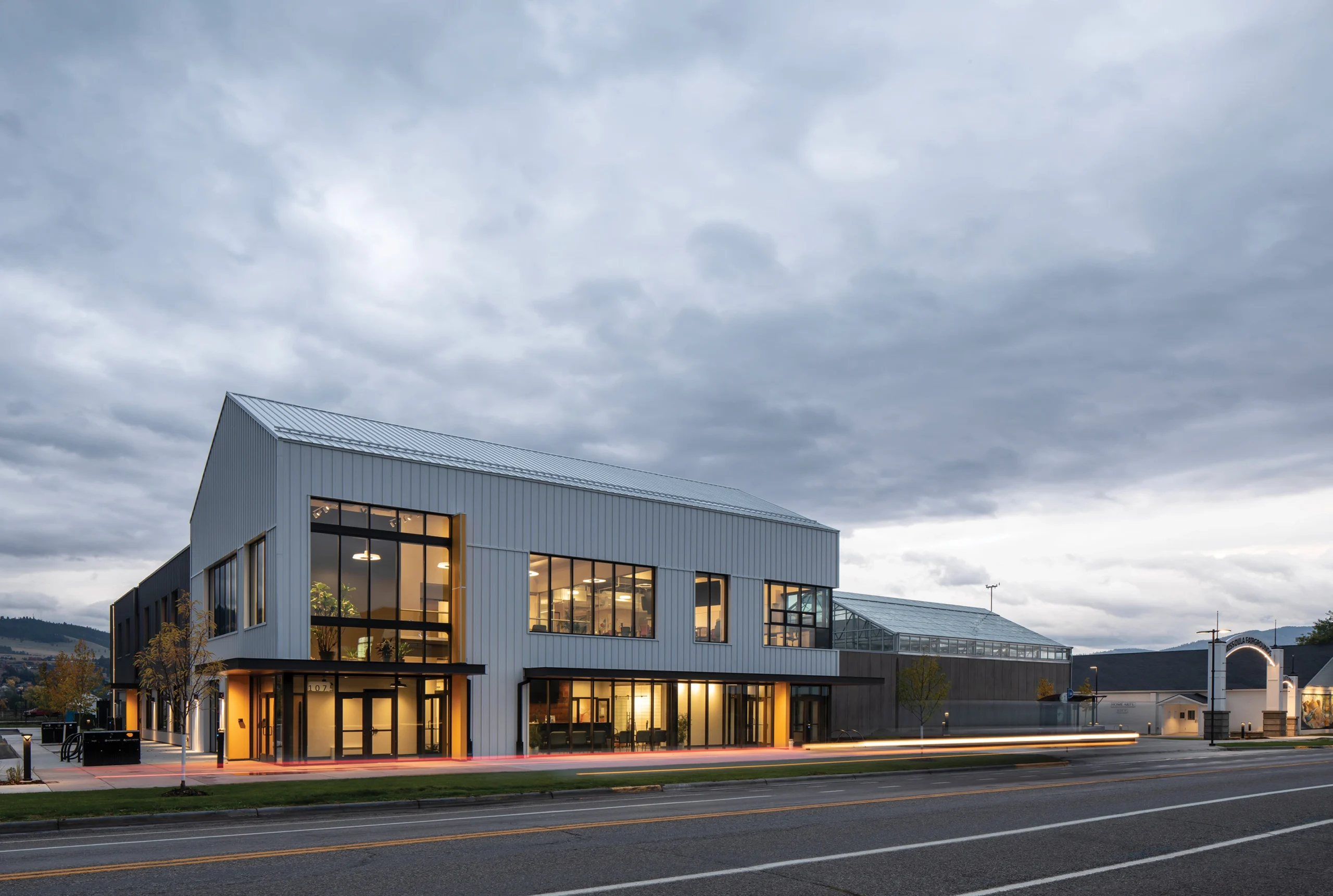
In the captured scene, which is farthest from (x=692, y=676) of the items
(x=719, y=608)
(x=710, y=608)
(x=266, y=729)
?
(x=266, y=729)

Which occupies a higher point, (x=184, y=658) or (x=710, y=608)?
(x=184, y=658)

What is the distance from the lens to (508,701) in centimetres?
3747

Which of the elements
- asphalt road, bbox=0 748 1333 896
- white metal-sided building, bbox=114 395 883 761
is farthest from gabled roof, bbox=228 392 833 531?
asphalt road, bbox=0 748 1333 896

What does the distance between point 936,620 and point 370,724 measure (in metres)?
42.7

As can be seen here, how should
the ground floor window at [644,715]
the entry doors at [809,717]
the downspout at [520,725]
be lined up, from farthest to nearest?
the entry doors at [809,717]
the ground floor window at [644,715]
the downspout at [520,725]

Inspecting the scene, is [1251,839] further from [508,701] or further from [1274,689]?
[1274,689]

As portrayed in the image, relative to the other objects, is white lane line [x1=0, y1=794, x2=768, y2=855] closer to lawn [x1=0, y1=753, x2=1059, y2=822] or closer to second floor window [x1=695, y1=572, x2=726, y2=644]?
lawn [x1=0, y1=753, x2=1059, y2=822]

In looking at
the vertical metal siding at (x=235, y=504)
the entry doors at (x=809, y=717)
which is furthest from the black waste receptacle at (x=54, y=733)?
the entry doors at (x=809, y=717)

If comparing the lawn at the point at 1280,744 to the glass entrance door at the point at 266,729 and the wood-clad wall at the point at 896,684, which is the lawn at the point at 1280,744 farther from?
the glass entrance door at the point at 266,729

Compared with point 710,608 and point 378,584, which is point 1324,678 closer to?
point 710,608

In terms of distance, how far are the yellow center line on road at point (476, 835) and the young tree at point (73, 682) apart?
59.3 metres

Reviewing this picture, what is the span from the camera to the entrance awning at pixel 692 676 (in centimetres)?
3809

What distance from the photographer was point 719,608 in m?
45.3

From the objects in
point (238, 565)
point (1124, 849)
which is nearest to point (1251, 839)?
point (1124, 849)
